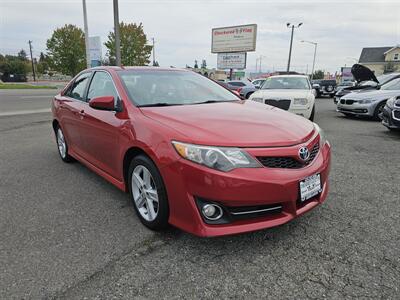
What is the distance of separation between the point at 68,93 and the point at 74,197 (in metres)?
1.90

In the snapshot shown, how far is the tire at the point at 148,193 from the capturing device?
2.50m

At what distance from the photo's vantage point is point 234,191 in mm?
2182

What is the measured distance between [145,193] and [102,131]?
3.27ft

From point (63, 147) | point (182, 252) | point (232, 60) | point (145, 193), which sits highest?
point (232, 60)

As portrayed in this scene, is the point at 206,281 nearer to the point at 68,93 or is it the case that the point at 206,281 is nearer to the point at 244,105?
the point at 244,105

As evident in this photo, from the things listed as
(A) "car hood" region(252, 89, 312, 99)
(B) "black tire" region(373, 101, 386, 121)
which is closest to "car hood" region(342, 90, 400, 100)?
(B) "black tire" region(373, 101, 386, 121)

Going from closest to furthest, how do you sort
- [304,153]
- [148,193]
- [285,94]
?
[304,153] → [148,193] → [285,94]

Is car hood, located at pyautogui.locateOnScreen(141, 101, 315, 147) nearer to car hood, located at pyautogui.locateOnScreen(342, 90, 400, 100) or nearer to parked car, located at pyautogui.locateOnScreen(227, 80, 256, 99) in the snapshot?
car hood, located at pyautogui.locateOnScreen(342, 90, 400, 100)

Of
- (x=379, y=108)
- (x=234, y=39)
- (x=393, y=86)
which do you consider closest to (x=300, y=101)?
(x=379, y=108)

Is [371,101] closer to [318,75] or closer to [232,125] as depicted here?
[232,125]

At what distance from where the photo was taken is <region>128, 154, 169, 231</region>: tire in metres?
2.50

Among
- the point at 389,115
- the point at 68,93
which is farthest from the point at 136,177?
the point at 389,115

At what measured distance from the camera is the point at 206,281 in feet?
7.02

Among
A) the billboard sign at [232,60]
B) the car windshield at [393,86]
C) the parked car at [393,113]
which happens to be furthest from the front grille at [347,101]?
the billboard sign at [232,60]
